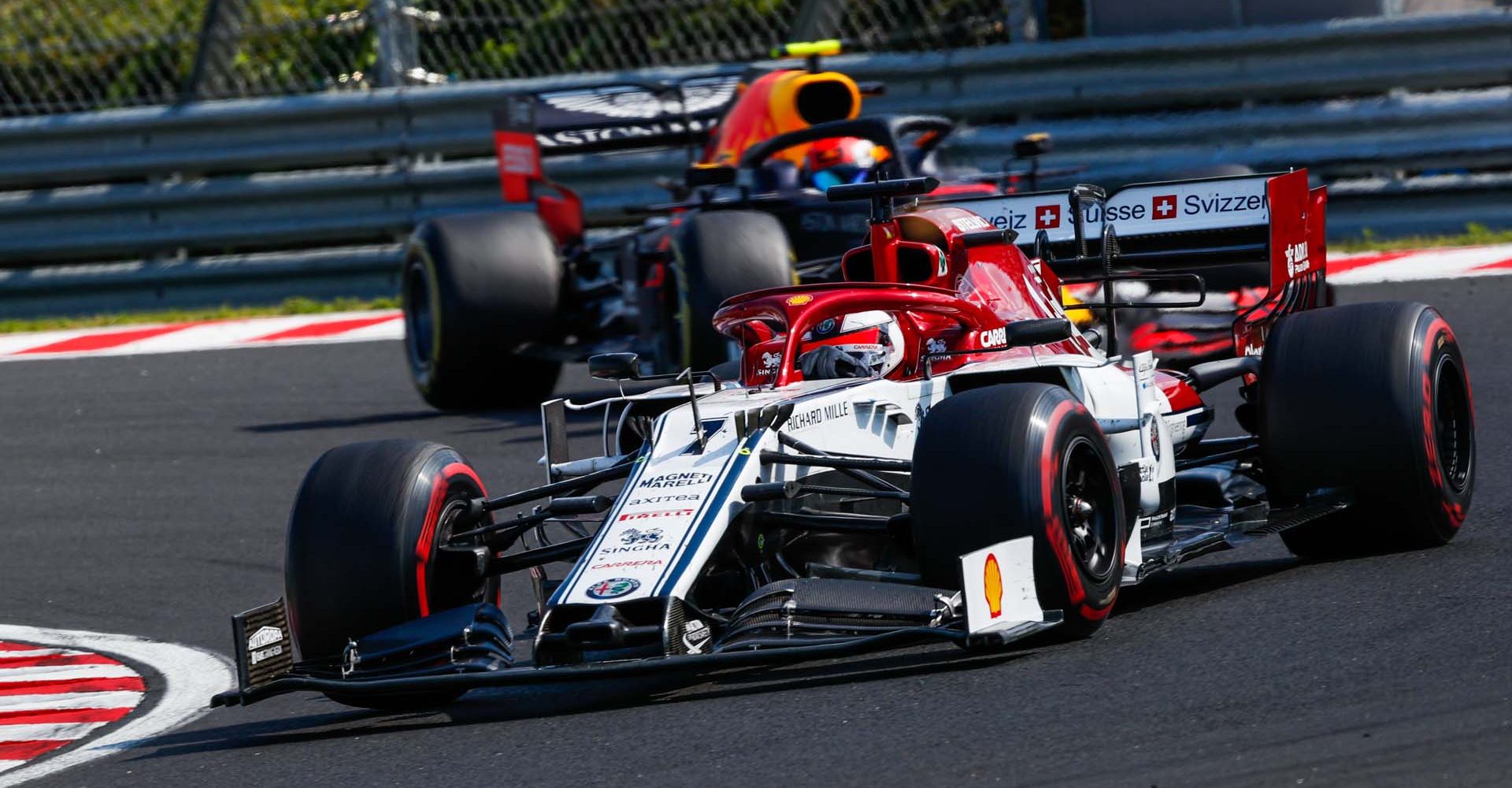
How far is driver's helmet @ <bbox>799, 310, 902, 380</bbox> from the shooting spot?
6492mm

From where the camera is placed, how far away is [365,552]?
233 inches

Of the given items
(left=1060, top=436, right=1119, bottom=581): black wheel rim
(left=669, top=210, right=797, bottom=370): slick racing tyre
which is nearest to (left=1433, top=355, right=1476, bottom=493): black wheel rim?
(left=1060, top=436, right=1119, bottom=581): black wheel rim

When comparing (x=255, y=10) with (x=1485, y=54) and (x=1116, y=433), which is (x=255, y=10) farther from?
(x=1116, y=433)

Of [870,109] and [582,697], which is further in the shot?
[870,109]

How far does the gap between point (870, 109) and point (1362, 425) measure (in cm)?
813

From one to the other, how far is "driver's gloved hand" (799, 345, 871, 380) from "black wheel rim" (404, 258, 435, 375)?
5.62 meters

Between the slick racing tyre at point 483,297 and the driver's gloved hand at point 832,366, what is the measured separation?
505cm

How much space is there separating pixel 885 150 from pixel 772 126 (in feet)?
2.83

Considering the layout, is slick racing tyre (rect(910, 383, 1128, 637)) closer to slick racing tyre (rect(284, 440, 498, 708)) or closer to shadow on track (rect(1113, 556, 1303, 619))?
shadow on track (rect(1113, 556, 1303, 619))

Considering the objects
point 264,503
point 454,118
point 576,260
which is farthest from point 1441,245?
point 264,503

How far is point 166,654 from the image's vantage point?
7.03m

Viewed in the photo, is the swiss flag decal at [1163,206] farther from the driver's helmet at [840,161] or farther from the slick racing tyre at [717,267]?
the driver's helmet at [840,161]

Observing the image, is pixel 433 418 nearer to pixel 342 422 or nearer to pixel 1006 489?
pixel 342 422

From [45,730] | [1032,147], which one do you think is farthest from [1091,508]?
[1032,147]
